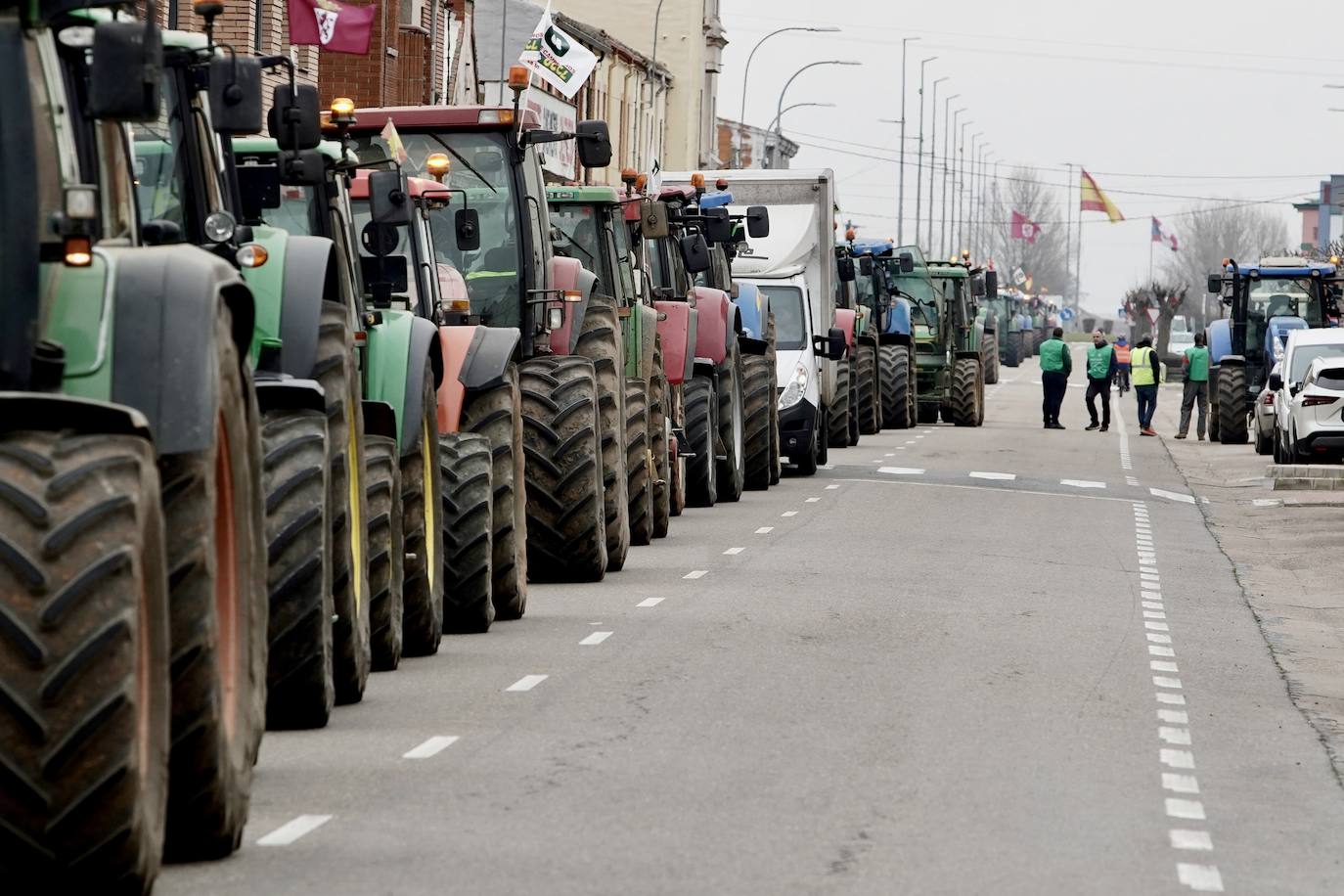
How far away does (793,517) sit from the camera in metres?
23.2

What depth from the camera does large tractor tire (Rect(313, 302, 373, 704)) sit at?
1027 centimetres

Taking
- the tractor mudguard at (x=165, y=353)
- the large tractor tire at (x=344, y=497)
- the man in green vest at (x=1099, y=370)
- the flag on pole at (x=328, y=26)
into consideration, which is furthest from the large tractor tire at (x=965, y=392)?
the tractor mudguard at (x=165, y=353)

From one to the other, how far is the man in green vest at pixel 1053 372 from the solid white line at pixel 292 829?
37.0m

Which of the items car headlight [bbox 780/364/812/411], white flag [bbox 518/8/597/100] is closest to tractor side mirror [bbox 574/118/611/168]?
car headlight [bbox 780/364/812/411]

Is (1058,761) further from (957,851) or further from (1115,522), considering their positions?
(1115,522)

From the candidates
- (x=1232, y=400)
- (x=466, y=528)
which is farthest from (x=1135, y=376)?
(x=466, y=528)

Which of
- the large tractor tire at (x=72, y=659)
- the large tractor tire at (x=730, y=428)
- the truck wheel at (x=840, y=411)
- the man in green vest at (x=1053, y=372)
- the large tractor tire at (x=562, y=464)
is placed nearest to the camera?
the large tractor tire at (x=72, y=659)

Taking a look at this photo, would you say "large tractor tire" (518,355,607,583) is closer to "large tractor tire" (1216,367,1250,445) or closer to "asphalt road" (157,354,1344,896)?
"asphalt road" (157,354,1344,896)

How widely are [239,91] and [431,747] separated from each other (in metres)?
2.59

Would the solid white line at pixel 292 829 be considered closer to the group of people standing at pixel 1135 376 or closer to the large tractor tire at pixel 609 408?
the large tractor tire at pixel 609 408

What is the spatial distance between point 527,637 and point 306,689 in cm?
381

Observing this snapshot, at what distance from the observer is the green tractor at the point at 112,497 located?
20.3 ft

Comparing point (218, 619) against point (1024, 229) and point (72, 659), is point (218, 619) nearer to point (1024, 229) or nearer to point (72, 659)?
point (72, 659)

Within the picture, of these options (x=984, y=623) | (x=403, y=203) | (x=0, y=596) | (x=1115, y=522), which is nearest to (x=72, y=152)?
(x=0, y=596)
